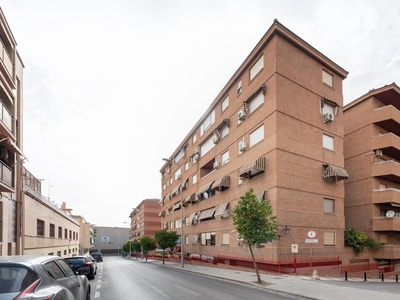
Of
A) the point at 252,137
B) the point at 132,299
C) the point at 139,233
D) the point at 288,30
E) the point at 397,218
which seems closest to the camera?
the point at 132,299

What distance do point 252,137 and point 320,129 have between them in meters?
4.92

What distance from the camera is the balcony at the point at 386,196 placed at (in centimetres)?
2714

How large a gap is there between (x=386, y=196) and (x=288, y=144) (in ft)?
40.4

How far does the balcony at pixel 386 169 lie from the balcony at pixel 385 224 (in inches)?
148

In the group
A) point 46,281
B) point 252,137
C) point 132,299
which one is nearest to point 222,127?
point 252,137

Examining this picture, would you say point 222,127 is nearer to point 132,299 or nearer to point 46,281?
point 132,299

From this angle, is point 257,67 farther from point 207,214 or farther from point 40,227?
point 40,227

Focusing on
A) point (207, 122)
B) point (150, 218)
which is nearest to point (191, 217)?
point (207, 122)

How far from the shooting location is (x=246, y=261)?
76.2 feet

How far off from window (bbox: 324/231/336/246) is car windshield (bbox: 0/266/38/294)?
21.1 metres

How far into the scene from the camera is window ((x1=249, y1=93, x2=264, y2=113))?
929 inches

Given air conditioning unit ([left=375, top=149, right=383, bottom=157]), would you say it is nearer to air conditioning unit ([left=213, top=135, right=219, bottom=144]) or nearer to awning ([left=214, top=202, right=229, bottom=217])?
awning ([left=214, top=202, right=229, bottom=217])

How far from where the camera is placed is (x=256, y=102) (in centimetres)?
2441

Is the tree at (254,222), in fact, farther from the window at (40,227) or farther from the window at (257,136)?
the window at (40,227)
